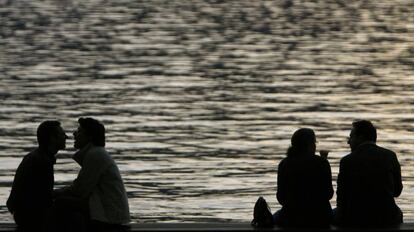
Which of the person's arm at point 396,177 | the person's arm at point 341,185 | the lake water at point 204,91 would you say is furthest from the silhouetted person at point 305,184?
the lake water at point 204,91

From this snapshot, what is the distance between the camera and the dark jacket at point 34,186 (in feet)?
44.1

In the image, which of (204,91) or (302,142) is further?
(204,91)

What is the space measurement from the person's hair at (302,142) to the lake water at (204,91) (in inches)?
231

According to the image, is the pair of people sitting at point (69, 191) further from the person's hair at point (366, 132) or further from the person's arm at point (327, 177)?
the person's hair at point (366, 132)

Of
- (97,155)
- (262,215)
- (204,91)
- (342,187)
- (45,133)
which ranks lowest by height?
(204,91)

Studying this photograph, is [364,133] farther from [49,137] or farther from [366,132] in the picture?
[49,137]

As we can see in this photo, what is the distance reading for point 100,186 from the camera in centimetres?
1384

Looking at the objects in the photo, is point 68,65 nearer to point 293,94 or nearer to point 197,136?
point 293,94

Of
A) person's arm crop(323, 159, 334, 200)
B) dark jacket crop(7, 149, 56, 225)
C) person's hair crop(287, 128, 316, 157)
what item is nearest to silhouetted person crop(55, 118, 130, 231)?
dark jacket crop(7, 149, 56, 225)

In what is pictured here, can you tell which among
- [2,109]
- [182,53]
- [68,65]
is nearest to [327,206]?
[2,109]

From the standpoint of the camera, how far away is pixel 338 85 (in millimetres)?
39656

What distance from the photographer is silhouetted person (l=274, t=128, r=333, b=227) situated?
44.9 feet

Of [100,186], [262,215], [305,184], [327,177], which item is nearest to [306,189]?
[305,184]

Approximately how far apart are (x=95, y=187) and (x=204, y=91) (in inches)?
950
